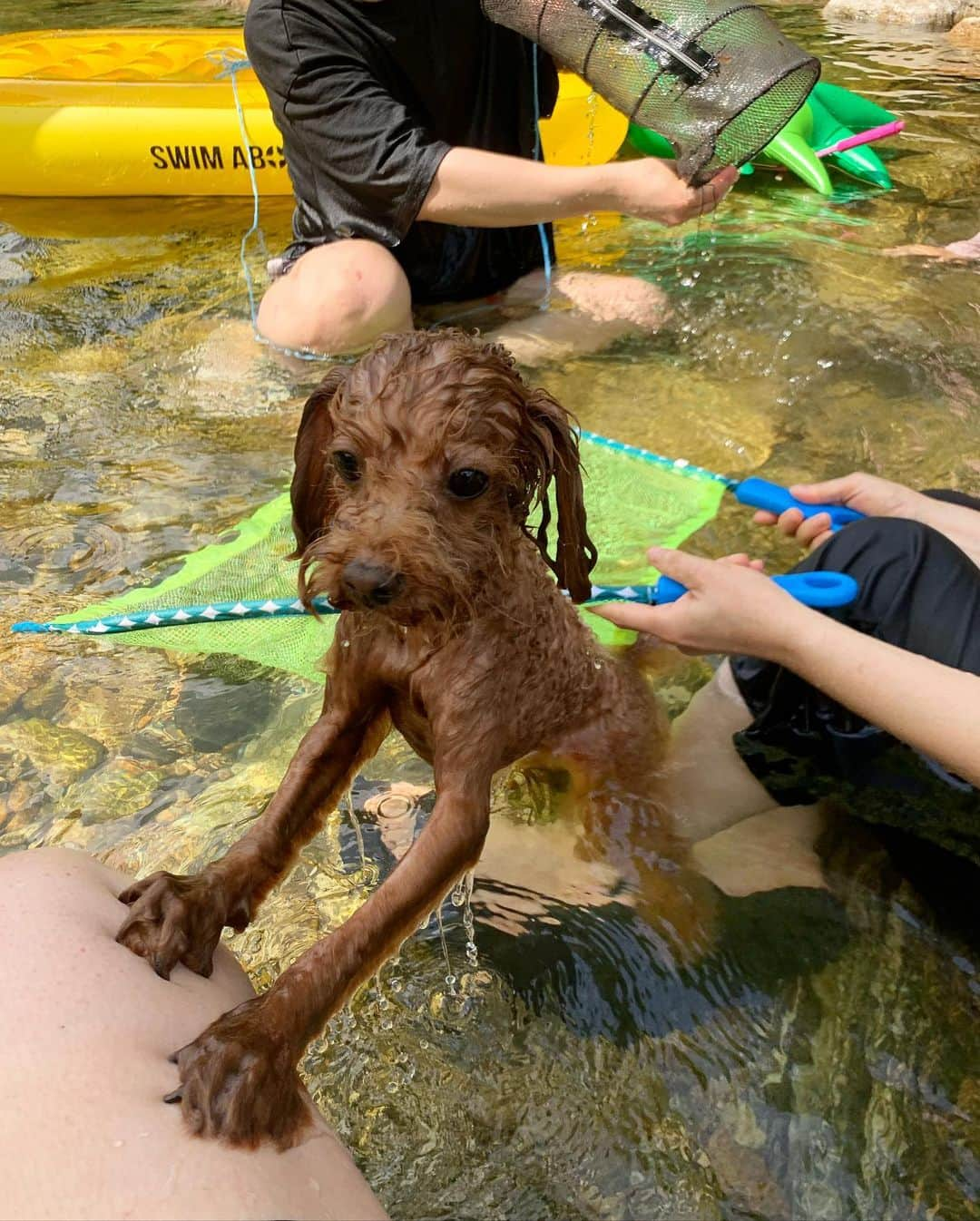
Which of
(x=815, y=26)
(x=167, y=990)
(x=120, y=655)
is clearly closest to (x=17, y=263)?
(x=120, y=655)

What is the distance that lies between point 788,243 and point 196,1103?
5.79 metres

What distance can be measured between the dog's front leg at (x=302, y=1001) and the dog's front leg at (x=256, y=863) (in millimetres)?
173

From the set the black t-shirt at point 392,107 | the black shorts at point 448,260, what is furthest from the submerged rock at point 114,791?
the black shorts at point 448,260

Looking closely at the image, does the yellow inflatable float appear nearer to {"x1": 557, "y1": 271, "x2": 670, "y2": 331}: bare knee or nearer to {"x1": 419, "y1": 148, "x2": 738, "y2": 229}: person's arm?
{"x1": 557, "y1": 271, "x2": 670, "y2": 331}: bare knee

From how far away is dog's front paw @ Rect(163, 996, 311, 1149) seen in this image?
4.84 feet

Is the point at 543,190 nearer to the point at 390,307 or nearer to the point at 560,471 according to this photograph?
the point at 390,307

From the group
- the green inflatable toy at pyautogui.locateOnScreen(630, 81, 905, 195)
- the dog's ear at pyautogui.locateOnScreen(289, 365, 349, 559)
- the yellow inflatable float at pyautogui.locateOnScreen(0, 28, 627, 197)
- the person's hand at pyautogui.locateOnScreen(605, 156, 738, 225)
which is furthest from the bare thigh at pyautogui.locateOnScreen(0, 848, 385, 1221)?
the green inflatable toy at pyautogui.locateOnScreen(630, 81, 905, 195)

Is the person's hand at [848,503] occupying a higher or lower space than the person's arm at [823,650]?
lower

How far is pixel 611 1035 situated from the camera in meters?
2.32

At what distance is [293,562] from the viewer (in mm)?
3365

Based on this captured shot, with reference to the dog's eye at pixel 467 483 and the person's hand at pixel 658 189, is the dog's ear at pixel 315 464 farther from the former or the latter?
the person's hand at pixel 658 189

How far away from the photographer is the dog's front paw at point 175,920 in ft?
5.67

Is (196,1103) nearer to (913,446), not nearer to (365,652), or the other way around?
(365,652)

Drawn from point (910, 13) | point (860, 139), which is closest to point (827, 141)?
point (860, 139)
